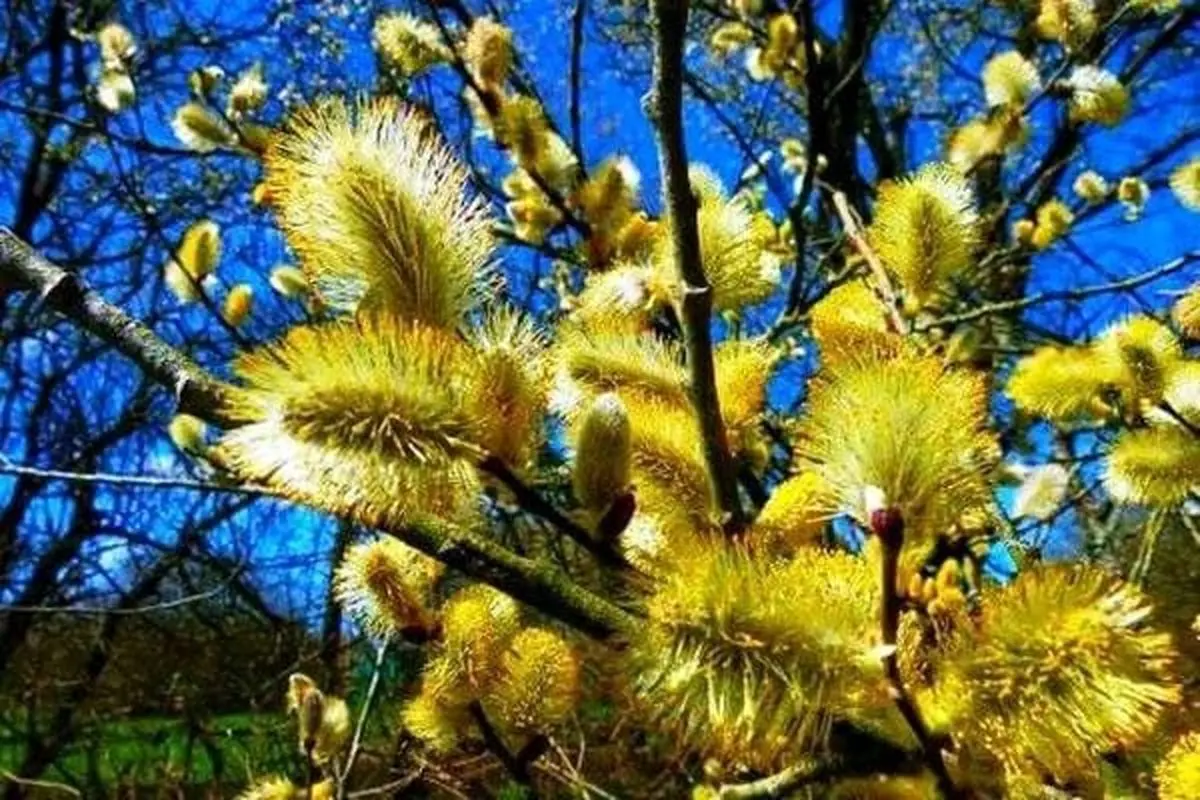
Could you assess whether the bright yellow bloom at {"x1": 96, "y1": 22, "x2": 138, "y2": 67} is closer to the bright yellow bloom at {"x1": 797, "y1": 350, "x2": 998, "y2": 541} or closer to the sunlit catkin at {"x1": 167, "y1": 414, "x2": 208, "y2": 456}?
the sunlit catkin at {"x1": 167, "y1": 414, "x2": 208, "y2": 456}

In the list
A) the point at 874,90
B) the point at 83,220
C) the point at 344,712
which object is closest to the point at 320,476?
the point at 344,712

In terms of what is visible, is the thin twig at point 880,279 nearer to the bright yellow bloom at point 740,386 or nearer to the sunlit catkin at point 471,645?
the bright yellow bloom at point 740,386

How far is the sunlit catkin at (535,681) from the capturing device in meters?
1.08

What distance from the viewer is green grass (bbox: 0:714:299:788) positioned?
6.18 m

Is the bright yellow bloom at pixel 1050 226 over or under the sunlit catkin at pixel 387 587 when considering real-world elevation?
over

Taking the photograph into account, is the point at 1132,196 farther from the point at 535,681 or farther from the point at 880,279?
the point at 535,681

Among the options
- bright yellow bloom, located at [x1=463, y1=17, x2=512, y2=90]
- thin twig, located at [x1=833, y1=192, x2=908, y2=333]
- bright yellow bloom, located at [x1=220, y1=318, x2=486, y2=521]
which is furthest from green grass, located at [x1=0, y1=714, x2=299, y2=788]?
bright yellow bloom, located at [x1=220, y1=318, x2=486, y2=521]

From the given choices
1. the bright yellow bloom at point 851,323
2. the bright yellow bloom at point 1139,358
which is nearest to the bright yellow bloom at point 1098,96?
the bright yellow bloom at point 1139,358

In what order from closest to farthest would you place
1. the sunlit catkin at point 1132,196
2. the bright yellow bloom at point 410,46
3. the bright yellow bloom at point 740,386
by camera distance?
the bright yellow bloom at point 740,386 < the bright yellow bloom at point 410,46 < the sunlit catkin at point 1132,196

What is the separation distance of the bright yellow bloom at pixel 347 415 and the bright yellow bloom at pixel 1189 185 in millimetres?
1267

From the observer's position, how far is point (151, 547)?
278 inches

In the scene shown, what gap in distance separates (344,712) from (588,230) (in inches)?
23.3

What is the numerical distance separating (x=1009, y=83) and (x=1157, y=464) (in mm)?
1230

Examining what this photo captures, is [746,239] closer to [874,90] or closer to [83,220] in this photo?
[874,90]
